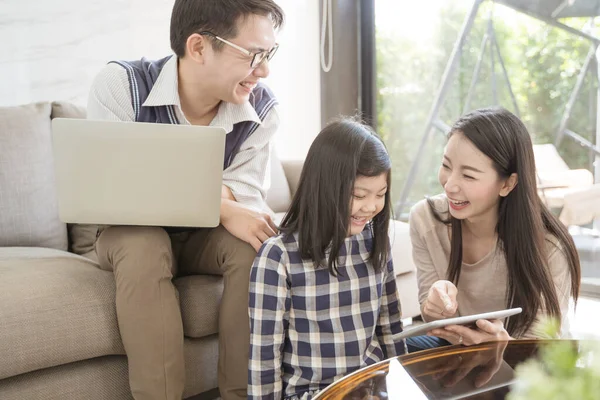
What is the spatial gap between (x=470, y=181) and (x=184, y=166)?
2.02 feet

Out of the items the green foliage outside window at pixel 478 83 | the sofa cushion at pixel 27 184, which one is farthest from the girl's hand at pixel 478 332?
the green foliage outside window at pixel 478 83

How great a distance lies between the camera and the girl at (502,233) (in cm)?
140

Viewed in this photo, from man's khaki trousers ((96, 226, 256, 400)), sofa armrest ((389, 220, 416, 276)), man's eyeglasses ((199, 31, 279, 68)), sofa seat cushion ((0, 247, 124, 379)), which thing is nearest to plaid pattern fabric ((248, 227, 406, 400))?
man's khaki trousers ((96, 226, 256, 400))

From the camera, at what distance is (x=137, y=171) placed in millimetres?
1212

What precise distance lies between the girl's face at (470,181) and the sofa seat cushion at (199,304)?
1.84 feet

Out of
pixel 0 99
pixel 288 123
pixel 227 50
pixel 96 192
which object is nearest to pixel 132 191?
pixel 96 192

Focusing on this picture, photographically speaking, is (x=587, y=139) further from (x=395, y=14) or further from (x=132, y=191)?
(x=132, y=191)

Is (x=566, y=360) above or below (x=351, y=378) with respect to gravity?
above

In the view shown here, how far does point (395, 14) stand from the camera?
3275 mm

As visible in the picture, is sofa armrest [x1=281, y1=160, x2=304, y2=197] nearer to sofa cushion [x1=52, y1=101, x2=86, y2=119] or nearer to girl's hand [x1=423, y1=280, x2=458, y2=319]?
sofa cushion [x1=52, y1=101, x2=86, y2=119]

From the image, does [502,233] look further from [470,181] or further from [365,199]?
[365,199]

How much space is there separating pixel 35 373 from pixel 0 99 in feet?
3.82

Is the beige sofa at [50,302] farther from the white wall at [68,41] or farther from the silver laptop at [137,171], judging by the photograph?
the white wall at [68,41]

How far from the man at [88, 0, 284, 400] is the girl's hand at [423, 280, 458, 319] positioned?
0.38 meters
